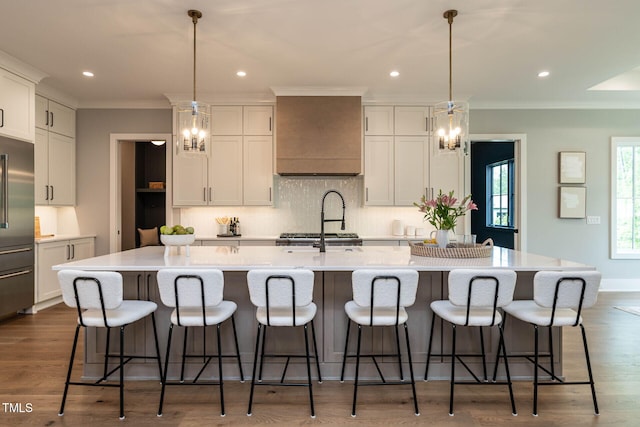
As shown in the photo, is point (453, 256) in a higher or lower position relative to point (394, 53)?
lower

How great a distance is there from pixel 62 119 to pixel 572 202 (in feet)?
23.6

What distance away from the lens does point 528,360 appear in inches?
101

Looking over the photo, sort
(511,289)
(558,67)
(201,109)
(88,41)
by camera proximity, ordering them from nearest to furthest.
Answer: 1. (511,289)
2. (201,109)
3. (88,41)
4. (558,67)

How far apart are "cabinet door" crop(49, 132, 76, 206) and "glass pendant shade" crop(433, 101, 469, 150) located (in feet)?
15.7

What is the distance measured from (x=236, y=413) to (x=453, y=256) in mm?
1807

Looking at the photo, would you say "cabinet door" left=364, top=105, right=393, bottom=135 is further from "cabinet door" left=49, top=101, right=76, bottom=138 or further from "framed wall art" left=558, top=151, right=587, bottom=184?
"cabinet door" left=49, top=101, right=76, bottom=138

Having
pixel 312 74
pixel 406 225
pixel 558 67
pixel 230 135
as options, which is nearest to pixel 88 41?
pixel 230 135

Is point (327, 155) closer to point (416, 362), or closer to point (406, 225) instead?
point (406, 225)

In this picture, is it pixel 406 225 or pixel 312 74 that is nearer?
pixel 312 74

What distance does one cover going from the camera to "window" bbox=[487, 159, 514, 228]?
668 cm

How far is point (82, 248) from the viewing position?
16.0ft

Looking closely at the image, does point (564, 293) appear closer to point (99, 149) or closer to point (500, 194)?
point (500, 194)

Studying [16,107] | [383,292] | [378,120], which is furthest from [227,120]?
[383,292]

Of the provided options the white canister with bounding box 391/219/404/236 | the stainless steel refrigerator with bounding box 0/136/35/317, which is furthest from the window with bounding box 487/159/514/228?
the stainless steel refrigerator with bounding box 0/136/35/317
